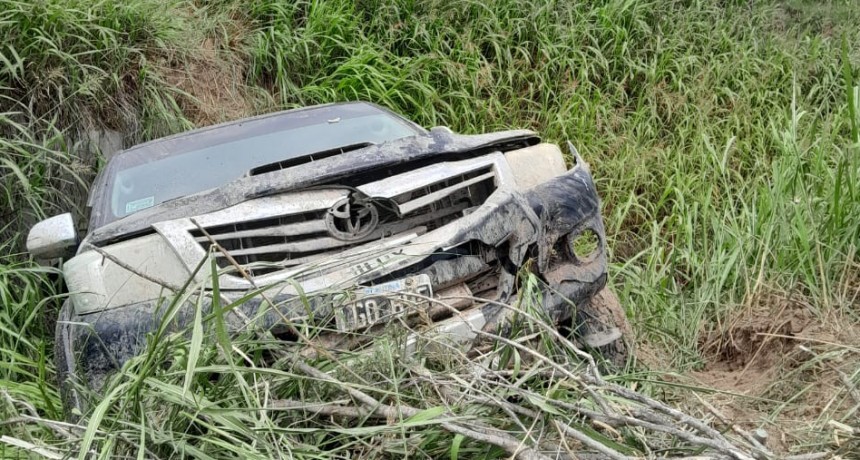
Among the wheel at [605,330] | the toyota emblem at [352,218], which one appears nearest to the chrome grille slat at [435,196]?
the toyota emblem at [352,218]

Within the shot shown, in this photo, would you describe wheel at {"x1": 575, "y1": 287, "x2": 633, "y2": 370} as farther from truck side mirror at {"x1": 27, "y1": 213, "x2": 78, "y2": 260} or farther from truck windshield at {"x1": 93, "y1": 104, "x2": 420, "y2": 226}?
truck side mirror at {"x1": 27, "y1": 213, "x2": 78, "y2": 260}

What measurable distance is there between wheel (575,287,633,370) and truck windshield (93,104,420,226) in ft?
4.25

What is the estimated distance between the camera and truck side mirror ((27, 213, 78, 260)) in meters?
3.41

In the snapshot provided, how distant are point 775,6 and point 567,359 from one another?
693 centimetres

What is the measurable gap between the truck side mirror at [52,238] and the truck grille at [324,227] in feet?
2.67

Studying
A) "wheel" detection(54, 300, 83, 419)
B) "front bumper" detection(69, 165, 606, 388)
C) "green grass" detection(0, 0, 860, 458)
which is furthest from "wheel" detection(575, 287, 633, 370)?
"wheel" detection(54, 300, 83, 419)

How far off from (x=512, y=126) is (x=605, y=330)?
12.0 ft

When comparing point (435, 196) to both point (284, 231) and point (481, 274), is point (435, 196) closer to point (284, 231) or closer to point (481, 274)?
point (481, 274)

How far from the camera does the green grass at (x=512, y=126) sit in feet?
7.14

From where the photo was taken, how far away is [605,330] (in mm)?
3264

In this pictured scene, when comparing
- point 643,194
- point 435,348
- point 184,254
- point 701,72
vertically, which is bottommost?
point 643,194

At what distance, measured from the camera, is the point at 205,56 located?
671 cm

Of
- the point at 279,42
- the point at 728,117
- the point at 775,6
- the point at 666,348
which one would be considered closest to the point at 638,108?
the point at 728,117

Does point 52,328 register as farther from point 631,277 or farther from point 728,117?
point 728,117
